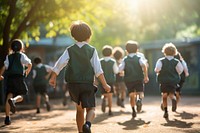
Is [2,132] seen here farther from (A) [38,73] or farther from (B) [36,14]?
(B) [36,14]

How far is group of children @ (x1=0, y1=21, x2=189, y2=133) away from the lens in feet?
20.6

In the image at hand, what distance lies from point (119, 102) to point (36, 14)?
16.5 ft

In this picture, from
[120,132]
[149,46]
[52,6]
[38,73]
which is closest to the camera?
[120,132]

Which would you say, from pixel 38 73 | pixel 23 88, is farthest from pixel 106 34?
pixel 23 88

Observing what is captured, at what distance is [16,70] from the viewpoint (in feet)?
30.4

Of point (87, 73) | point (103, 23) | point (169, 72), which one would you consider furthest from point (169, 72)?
point (103, 23)

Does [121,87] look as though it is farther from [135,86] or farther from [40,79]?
[135,86]

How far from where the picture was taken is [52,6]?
16594mm

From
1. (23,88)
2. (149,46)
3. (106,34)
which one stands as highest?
(106,34)

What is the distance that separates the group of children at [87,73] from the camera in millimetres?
6293

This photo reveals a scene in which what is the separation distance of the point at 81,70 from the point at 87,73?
10 centimetres

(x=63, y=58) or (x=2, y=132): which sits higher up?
(x=63, y=58)

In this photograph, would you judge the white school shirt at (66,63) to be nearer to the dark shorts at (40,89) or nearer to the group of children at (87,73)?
the group of children at (87,73)

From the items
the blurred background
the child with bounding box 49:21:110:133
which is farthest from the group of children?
the blurred background
